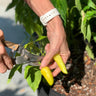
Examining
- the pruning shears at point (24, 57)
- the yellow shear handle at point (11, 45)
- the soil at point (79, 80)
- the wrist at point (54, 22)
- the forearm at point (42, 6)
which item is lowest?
the soil at point (79, 80)

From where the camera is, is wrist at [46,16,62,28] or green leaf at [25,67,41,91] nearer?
wrist at [46,16,62,28]

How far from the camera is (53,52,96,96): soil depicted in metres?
1.31

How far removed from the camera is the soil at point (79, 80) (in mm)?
1307

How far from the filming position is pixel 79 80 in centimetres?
137

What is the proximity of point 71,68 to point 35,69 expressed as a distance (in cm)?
36

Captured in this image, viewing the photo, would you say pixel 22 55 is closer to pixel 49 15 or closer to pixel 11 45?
pixel 11 45

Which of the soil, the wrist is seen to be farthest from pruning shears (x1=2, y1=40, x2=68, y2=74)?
the soil

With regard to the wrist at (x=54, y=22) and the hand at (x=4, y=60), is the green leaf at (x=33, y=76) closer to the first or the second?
the hand at (x=4, y=60)

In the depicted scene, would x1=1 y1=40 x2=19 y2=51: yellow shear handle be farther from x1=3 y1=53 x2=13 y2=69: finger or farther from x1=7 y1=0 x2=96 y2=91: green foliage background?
x1=7 y1=0 x2=96 y2=91: green foliage background

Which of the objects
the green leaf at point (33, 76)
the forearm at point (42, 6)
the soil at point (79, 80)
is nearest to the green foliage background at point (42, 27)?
the green leaf at point (33, 76)

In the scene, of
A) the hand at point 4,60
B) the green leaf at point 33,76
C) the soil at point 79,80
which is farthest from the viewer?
the soil at point 79,80

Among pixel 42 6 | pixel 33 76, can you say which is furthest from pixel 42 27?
pixel 42 6

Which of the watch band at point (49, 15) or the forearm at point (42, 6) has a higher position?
the forearm at point (42, 6)

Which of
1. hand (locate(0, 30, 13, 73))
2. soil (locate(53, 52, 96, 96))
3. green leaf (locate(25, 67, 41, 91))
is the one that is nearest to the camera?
hand (locate(0, 30, 13, 73))
